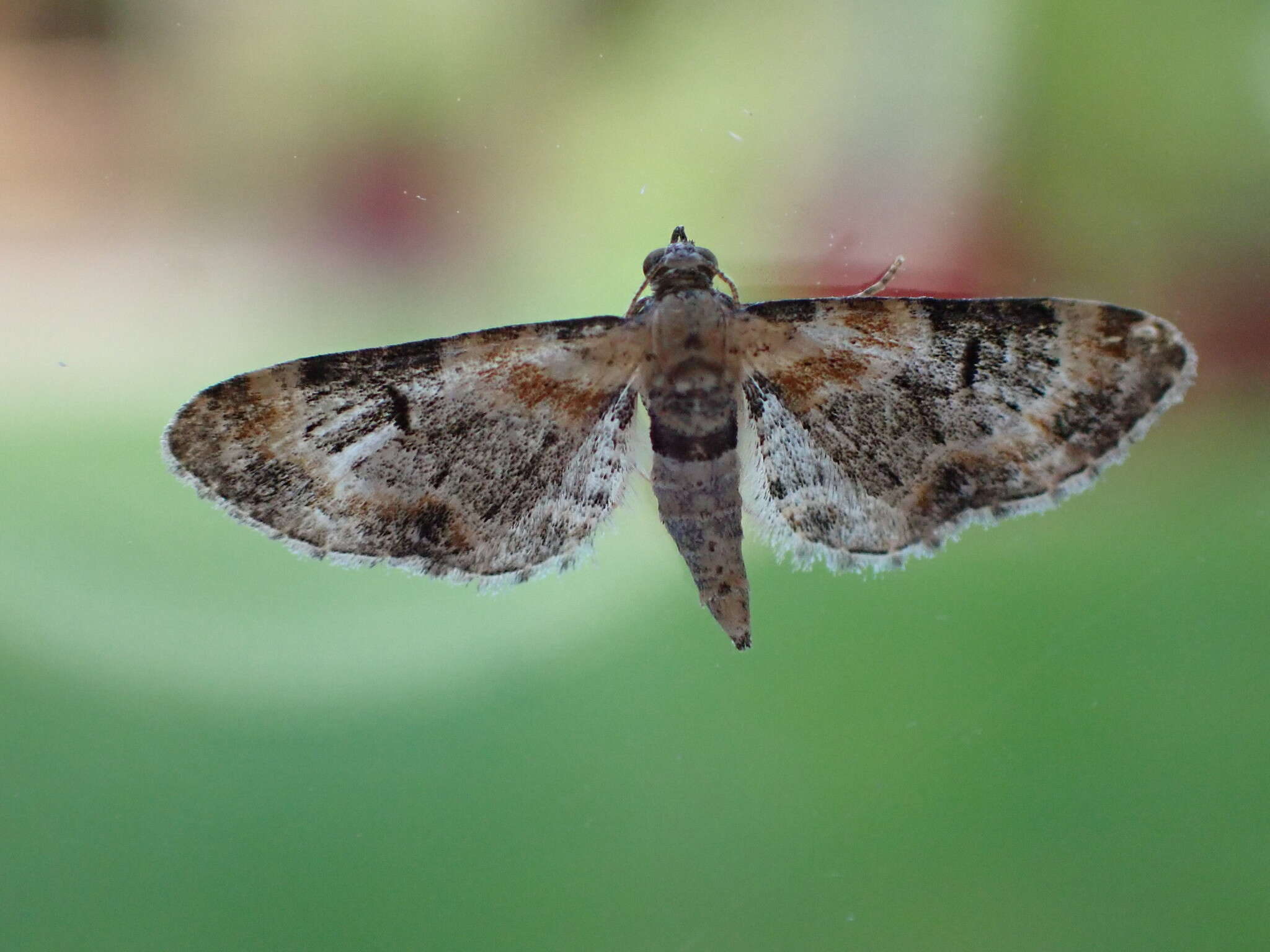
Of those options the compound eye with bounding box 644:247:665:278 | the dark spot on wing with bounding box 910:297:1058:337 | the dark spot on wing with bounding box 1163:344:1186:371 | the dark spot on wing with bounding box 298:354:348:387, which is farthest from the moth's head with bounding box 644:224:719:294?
the dark spot on wing with bounding box 1163:344:1186:371

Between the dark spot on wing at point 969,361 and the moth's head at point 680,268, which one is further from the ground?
the moth's head at point 680,268

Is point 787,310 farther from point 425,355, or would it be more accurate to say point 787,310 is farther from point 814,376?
point 425,355

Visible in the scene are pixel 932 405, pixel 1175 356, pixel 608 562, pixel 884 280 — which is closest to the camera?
pixel 1175 356

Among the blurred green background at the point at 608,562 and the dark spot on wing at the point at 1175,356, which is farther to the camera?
the blurred green background at the point at 608,562

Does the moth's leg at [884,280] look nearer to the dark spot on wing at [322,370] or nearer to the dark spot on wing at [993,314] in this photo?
the dark spot on wing at [993,314]

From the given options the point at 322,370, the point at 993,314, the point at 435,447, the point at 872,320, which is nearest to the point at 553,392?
the point at 435,447

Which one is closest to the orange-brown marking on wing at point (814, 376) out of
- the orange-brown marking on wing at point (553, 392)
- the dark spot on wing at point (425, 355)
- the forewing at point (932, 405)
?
the forewing at point (932, 405)
